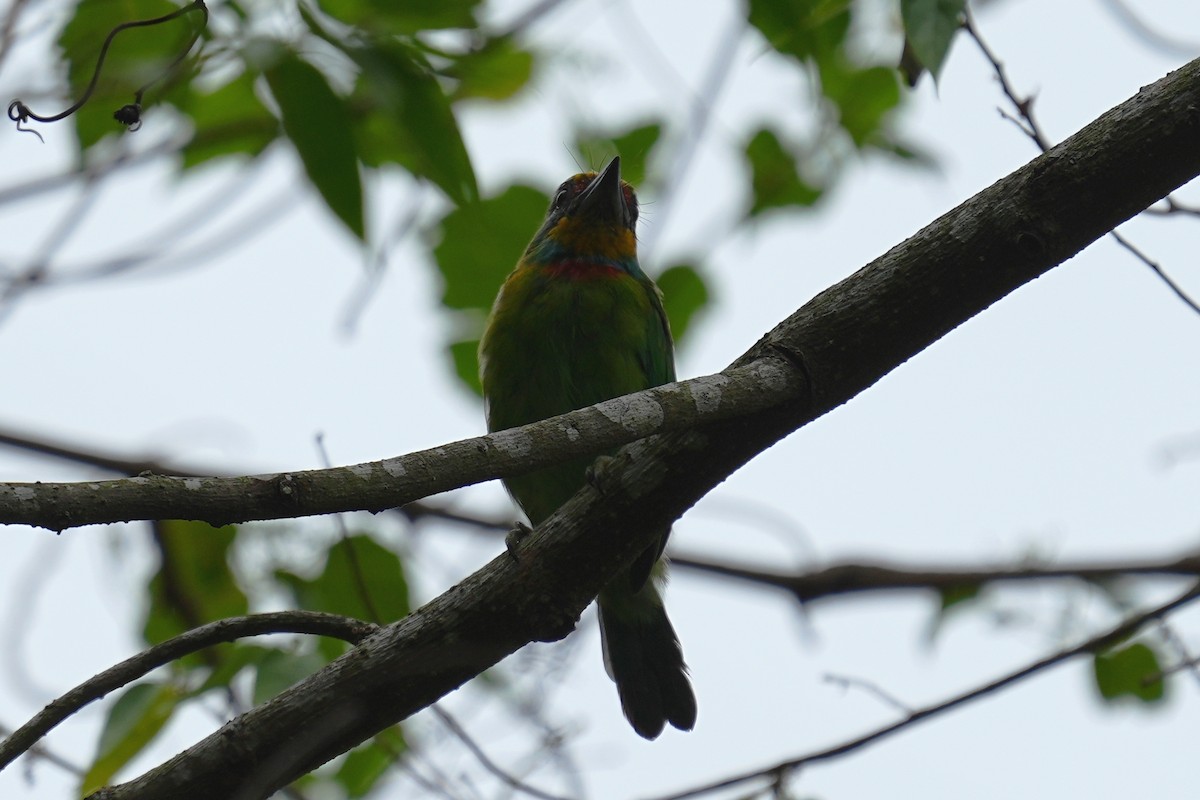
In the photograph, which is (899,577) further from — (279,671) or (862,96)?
(279,671)

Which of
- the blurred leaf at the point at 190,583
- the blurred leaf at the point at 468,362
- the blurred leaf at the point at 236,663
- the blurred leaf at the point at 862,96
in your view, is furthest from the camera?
the blurred leaf at the point at 468,362

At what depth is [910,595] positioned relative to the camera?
395cm

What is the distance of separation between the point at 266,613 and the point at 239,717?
20 cm

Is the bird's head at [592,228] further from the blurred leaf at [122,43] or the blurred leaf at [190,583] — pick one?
the blurred leaf at [122,43]

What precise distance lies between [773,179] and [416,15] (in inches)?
85.1

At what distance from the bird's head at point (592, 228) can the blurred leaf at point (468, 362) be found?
1.41 ft

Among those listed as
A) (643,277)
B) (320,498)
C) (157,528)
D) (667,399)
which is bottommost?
(320,498)

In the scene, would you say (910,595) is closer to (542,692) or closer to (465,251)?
(542,692)

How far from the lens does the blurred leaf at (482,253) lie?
13.0ft

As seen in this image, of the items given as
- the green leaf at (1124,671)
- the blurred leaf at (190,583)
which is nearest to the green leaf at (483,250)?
the blurred leaf at (190,583)

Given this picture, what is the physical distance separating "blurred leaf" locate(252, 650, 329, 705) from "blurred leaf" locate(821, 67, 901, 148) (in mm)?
2518

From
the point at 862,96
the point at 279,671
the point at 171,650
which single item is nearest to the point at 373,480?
the point at 171,650

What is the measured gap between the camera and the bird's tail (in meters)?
4.17

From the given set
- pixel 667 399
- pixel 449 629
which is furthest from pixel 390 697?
pixel 667 399
